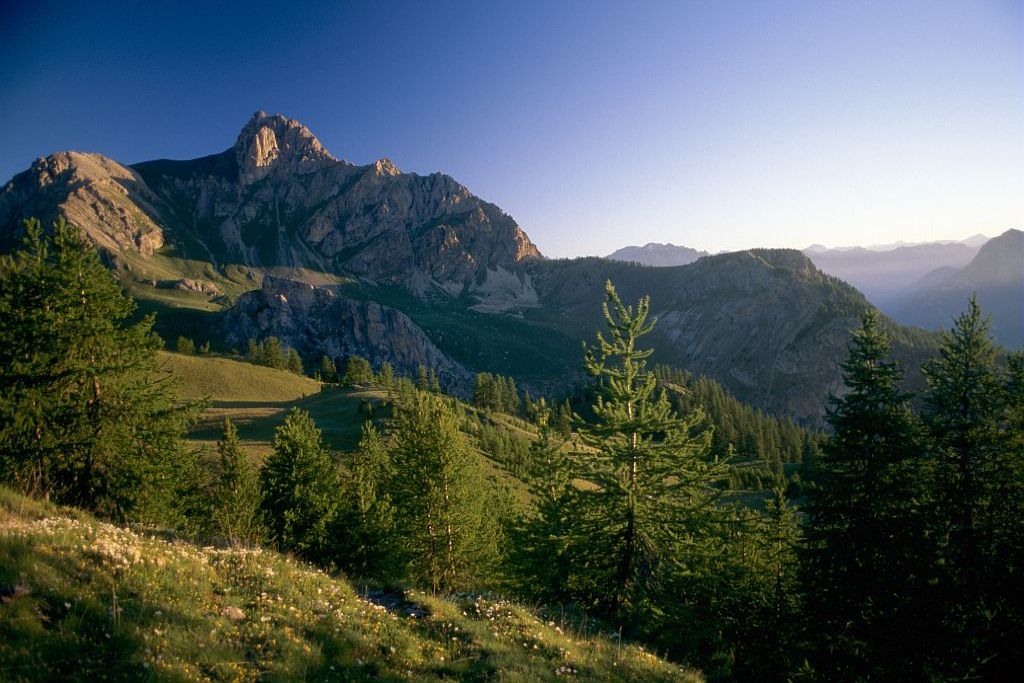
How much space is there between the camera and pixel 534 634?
34.2 ft

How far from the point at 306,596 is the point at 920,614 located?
59.3 ft

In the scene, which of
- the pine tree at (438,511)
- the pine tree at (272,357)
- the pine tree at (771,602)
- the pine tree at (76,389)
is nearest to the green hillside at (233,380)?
the pine tree at (272,357)

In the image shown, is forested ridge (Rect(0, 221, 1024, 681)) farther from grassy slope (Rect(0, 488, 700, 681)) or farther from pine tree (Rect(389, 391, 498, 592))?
pine tree (Rect(389, 391, 498, 592))

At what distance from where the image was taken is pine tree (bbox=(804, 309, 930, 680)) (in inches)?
547

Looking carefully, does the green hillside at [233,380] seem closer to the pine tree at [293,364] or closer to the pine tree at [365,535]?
the pine tree at [293,364]

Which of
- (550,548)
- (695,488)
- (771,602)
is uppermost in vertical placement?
(695,488)

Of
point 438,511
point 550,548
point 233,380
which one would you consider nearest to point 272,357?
point 233,380

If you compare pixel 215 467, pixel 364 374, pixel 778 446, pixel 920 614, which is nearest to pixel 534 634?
pixel 920 614

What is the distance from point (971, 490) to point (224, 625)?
22.2m

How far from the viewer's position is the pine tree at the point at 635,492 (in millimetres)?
16266

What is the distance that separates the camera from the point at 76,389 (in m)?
17.0

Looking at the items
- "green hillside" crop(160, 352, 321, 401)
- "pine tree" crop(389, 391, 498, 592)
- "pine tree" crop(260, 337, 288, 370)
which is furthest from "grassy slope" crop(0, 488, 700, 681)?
"pine tree" crop(260, 337, 288, 370)

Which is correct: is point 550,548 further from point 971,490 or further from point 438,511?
point 971,490

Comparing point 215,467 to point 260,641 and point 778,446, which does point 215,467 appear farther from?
point 778,446
